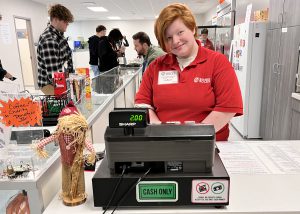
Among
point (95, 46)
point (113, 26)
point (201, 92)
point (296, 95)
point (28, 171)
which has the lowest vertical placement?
point (296, 95)

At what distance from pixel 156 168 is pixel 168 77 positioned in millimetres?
694

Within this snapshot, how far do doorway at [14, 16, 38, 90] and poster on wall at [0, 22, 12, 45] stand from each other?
137 cm

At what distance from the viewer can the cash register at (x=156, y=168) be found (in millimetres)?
742

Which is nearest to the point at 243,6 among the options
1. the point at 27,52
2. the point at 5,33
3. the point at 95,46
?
the point at 95,46

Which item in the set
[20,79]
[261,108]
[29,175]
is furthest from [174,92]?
[20,79]

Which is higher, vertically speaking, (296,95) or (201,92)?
(201,92)

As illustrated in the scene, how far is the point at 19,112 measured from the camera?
94 cm

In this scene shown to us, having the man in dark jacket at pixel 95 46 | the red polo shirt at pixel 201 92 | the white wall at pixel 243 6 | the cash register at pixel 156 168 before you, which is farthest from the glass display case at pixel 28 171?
the man in dark jacket at pixel 95 46

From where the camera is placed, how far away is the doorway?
26.8ft

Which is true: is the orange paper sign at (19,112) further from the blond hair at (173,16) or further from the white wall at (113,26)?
the white wall at (113,26)

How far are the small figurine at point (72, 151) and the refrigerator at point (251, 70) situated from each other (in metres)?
3.31

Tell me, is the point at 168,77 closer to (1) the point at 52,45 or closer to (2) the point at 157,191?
(2) the point at 157,191

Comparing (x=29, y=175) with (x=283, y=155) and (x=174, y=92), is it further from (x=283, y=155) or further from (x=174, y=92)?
(x=283, y=155)

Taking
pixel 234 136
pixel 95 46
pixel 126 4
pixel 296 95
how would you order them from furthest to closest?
1. pixel 126 4
2. pixel 95 46
3. pixel 234 136
4. pixel 296 95
